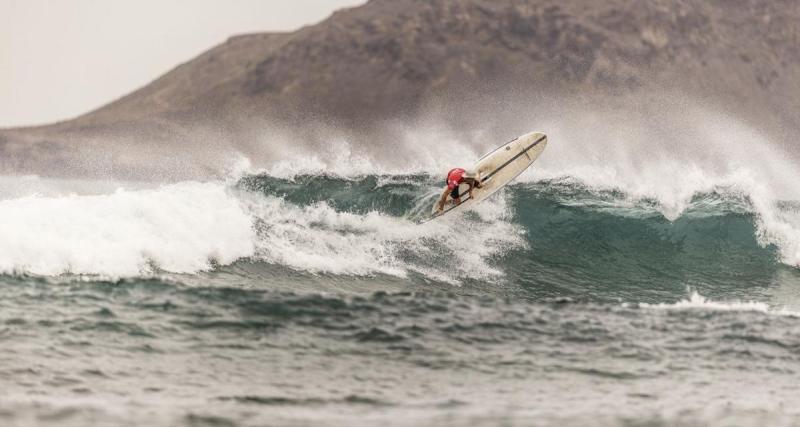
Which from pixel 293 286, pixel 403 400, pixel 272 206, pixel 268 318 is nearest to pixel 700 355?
pixel 403 400

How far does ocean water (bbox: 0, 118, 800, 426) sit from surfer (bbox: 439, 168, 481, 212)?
1.97ft

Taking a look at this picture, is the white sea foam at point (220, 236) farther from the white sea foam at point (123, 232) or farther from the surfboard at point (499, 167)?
the surfboard at point (499, 167)

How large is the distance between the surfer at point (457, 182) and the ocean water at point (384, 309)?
1.97ft

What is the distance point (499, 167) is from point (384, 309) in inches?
399

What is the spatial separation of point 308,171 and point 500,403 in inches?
598

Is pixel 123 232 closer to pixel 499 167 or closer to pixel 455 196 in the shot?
pixel 455 196

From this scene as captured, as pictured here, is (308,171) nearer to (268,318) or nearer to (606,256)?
(606,256)

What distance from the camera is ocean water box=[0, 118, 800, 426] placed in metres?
8.59

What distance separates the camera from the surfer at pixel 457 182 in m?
19.0

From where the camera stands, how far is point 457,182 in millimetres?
19062

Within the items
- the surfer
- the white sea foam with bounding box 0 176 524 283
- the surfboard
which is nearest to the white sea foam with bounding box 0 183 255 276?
the white sea foam with bounding box 0 176 524 283

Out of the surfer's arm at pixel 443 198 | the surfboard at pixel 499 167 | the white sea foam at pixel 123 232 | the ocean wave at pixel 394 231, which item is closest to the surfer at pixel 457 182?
the surfer's arm at pixel 443 198

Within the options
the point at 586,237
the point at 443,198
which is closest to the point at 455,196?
the point at 443,198

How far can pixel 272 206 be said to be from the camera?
18875mm
